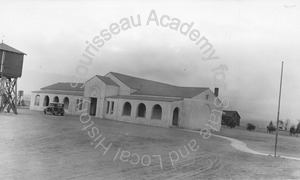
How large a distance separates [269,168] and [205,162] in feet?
8.68

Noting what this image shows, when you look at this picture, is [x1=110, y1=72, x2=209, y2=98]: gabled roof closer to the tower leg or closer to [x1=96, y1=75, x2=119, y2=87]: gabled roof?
[x1=96, y1=75, x2=119, y2=87]: gabled roof

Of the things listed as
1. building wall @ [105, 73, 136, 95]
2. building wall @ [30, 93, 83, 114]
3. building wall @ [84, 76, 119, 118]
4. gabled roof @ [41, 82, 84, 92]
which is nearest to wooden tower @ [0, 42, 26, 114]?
building wall @ [84, 76, 119, 118]

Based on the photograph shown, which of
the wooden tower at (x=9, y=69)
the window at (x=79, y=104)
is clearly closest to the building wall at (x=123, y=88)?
the window at (x=79, y=104)

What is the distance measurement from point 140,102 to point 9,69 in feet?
45.6

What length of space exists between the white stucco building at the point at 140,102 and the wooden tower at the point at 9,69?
39.1 ft

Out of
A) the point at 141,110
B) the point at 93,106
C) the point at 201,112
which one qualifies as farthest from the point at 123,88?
the point at 201,112

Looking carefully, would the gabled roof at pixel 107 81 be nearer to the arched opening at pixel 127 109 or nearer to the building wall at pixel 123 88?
the building wall at pixel 123 88

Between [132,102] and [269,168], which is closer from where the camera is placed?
[269,168]

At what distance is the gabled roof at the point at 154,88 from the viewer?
3450cm

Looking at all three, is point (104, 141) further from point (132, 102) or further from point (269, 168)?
point (132, 102)

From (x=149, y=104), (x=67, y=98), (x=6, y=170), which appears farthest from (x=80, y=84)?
(x=6, y=170)

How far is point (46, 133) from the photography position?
16.4m

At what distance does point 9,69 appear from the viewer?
26.7 metres

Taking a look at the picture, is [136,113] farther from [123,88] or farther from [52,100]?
[52,100]
